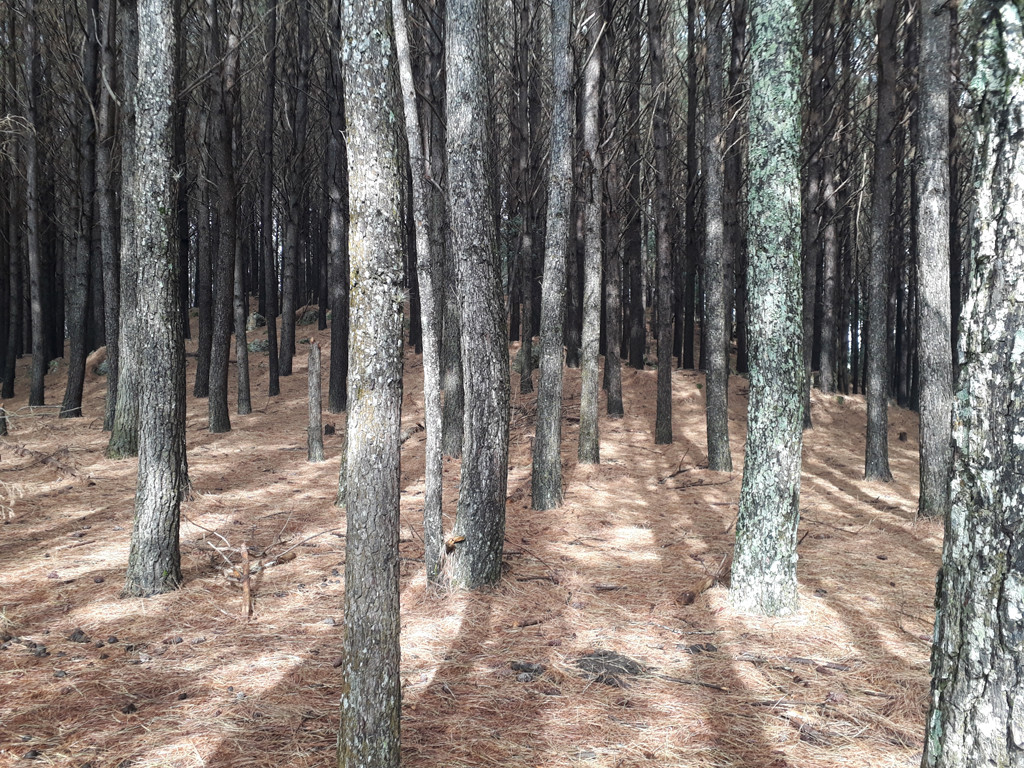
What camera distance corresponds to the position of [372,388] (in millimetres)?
2934

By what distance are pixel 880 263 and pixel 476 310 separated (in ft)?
25.9

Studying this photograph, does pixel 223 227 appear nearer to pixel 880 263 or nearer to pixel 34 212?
pixel 34 212

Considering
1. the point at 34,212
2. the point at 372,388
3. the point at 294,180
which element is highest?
the point at 294,180

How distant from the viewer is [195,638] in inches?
176

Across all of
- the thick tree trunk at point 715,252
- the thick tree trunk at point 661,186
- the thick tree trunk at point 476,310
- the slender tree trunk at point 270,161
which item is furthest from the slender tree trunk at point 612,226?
the thick tree trunk at point 476,310

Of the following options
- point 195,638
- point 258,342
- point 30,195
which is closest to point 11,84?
point 30,195

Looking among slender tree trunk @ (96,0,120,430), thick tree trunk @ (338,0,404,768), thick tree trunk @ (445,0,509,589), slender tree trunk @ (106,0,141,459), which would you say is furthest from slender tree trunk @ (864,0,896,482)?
slender tree trunk @ (96,0,120,430)

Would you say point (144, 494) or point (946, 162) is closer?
point (144, 494)

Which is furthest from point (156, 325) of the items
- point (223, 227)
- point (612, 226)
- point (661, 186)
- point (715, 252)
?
point (661, 186)

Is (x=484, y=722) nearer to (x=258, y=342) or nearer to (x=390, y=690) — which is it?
(x=390, y=690)

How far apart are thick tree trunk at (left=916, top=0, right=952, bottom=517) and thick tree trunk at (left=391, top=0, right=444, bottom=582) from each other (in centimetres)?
623

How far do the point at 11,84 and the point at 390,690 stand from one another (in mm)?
18155

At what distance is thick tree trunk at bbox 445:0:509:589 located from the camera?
219 inches

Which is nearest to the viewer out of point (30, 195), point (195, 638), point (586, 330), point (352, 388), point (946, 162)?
point (352, 388)
